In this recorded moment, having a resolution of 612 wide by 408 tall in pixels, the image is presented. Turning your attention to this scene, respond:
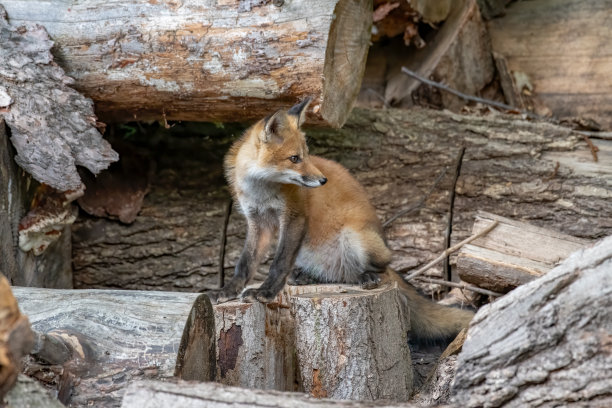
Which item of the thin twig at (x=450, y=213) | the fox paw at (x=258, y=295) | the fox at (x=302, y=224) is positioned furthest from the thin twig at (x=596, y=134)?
the fox paw at (x=258, y=295)

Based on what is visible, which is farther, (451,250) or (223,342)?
(451,250)

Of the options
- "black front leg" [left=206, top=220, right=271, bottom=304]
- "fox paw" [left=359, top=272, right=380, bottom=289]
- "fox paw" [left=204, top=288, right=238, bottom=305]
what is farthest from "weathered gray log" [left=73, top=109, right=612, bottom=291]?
"fox paw" [left=204, top=288, right=238, bottom=305]

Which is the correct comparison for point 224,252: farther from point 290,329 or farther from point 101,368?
point 101,368

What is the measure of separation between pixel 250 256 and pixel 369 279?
0.77m

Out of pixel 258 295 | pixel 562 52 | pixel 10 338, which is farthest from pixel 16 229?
pixel 562 52

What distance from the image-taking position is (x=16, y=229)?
13.3ft

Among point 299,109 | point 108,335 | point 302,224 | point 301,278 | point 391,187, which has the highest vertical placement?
point 299,109

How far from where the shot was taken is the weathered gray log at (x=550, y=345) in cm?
203

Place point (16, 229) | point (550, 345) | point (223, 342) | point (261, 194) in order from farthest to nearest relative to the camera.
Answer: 1. point (261, 194)
2. point (16, 229)
3. point (223, 342)
4. point (550, 345)

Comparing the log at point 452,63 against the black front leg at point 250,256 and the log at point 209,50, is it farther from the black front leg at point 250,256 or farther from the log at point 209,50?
the black front leg at point 250,256

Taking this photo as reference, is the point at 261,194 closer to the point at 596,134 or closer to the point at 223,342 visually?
the point at 223,342

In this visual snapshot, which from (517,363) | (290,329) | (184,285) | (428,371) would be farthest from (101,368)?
(184,285)

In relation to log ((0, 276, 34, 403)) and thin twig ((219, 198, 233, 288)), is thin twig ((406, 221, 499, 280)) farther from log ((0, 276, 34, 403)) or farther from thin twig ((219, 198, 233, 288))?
log ((0, 276, 34, 403))

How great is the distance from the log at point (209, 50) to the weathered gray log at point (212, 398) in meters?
2.16
